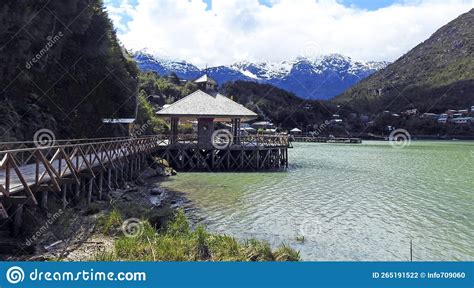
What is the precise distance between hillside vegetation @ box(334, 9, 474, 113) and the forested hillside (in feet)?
446

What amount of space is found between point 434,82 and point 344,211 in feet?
538

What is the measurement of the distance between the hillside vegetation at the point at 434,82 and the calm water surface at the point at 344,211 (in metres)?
133

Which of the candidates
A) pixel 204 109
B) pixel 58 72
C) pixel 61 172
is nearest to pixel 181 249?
pixel 61 172

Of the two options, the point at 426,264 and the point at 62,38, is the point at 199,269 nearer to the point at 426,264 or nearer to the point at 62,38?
the point at 426,264

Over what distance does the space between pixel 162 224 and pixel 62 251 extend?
11.8 ft

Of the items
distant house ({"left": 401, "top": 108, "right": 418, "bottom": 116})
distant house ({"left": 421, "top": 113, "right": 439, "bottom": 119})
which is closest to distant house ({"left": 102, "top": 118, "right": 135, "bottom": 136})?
distant house ({"left": 421, "top": 113, "right": 439, "bottom": 119})

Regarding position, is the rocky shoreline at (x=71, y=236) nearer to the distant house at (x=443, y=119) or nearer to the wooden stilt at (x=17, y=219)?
the wooden stilt at (x=17, y=219)

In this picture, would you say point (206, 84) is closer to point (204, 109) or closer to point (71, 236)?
point (204, 109)

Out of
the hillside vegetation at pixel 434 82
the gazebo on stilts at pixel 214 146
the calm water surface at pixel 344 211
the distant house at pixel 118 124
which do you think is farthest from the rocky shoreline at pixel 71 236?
the hillside vegetation at pixel 434 82

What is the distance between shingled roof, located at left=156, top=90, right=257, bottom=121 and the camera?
113 feet

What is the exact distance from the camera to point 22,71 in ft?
75.0

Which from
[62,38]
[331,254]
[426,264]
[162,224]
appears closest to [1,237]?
[162,224]

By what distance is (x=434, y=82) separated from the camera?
160 meters

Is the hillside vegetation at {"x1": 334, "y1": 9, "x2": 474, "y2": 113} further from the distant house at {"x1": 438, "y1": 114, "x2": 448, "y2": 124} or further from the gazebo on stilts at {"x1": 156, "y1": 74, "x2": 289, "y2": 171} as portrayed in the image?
the gazebo on stilts at {"x1": 156, "y1": 74, "x2": 289, "y2": 171}
